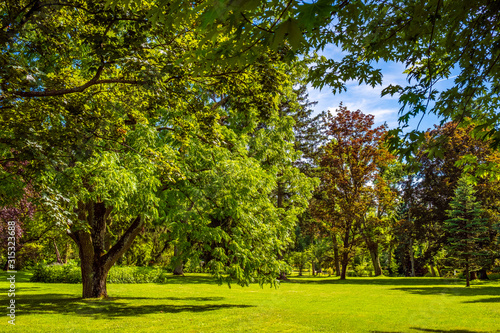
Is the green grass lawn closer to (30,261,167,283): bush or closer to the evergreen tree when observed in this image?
the evergreen tree

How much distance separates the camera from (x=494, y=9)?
3.63 m

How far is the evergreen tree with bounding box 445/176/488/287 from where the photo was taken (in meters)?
19.2

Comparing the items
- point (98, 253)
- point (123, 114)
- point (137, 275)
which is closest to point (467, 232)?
point (98, 253)

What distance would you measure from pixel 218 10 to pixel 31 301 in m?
14.7

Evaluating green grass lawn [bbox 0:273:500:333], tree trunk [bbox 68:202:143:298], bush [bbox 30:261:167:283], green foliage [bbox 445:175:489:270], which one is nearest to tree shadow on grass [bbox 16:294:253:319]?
green grass lawn [bbox 0:273:500:333]

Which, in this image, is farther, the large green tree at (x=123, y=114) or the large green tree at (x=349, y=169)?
the large green tree at (x=349, y=169)

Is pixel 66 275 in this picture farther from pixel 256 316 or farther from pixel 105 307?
pixel 256 316

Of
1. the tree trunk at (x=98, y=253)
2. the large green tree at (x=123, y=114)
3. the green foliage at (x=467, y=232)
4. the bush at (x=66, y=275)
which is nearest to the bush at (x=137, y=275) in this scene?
the bush at (x=66, y=275)

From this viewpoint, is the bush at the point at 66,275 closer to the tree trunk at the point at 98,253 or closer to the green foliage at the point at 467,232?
the tree trunk at the point at 98,253

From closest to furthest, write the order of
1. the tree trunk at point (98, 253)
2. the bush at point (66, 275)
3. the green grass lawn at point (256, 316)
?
the green grass lawn at point (256, 316) < the tree trunk at point (98, 253) < the bush at point (66, 275)

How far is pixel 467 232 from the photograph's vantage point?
19500 mm

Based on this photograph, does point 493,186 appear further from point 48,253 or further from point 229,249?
point 48,253

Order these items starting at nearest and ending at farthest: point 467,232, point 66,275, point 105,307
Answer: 1. point 105,307
2. point 467,232
3. point 66,275

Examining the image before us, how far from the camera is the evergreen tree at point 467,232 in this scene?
63.2 ft
